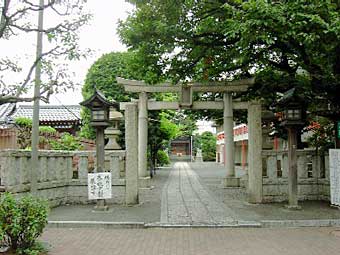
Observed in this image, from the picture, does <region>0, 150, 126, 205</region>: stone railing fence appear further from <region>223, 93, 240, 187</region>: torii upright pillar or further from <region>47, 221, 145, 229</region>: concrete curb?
<region>223, 93, 240, 187</region>: torii upright pillar

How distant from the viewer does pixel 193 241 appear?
9.15 metres

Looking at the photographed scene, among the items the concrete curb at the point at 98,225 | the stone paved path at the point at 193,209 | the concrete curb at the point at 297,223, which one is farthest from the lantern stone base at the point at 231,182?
the concrete curb at the point at 98,225

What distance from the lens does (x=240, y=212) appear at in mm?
12539

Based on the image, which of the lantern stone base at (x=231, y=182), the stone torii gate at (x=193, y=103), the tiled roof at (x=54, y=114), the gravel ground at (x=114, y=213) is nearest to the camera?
the gravel ground at (x=114, y=213)

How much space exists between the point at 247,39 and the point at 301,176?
22.7ft

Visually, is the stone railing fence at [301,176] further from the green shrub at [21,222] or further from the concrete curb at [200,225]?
the green shrub at [21,222]

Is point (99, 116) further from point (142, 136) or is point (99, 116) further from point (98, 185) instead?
point (142, 136)

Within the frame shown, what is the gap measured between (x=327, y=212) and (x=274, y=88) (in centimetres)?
526

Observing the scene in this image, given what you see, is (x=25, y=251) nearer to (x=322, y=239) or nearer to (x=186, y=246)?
(x=186, y=246)

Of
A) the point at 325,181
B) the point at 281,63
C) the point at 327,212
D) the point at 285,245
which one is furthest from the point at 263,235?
the point at 281,63

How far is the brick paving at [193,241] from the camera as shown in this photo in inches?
325

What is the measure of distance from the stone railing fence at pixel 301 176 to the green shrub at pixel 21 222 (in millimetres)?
8991

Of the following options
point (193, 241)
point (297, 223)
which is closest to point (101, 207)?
point (193, 241)

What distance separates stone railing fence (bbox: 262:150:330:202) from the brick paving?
4046mm
